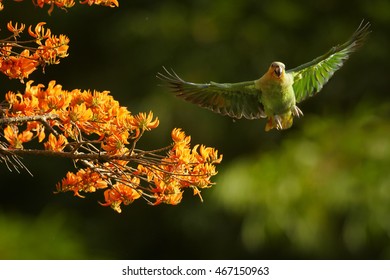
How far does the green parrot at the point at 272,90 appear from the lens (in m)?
2.15

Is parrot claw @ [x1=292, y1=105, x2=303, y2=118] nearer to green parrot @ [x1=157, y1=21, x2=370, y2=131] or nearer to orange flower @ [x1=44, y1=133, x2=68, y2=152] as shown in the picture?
green parrot @ [x1=157, y1=21, x2=370, y2=131]

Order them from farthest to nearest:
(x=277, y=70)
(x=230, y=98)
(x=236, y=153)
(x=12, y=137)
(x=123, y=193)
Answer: (x=236, y=153) → (x=230, y=98) → (x=277, y=70) → (x=123, y=193) → (x=12, y=137)

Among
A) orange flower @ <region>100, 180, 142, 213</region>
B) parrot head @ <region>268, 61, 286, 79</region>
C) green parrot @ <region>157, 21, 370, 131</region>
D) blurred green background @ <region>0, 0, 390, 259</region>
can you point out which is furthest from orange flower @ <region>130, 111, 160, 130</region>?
blurred green background @ <region>0, 0, 390, 259</region>

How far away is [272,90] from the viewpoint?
2188mm

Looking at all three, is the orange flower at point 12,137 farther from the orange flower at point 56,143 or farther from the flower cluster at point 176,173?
the flower cluster at point 176,173

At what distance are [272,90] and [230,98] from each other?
5.2 inches

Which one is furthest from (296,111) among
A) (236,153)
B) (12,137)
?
(236,153)

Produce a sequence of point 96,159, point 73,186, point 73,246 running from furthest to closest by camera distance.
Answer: point 73,246 → point 73,186 → point 96,159

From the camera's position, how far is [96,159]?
1594 millimetres

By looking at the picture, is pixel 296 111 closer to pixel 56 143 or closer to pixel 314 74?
pixel 314 74

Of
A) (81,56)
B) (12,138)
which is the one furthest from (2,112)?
(81,56)

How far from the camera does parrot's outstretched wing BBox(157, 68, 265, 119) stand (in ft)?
7.25
